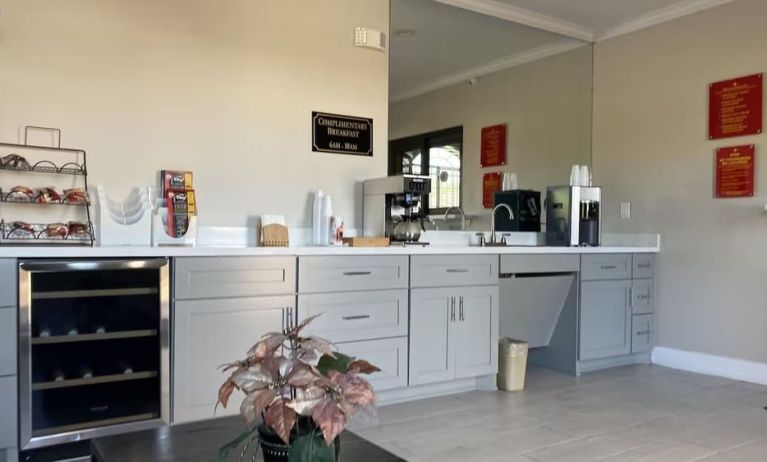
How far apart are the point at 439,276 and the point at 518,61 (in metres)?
2.42

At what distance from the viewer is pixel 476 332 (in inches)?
144

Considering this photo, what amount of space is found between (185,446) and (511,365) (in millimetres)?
2605

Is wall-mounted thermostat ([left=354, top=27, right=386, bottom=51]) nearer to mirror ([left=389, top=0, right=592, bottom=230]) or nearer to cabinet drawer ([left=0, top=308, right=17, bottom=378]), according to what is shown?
mirror ([left=389, top=0, right=592, bottom=230])

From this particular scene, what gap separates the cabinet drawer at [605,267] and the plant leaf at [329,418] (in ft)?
11.0

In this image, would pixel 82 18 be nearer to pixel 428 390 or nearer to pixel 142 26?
pixel 142 26

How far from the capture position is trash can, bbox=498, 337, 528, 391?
12.3ft

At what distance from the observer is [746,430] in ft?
9.89

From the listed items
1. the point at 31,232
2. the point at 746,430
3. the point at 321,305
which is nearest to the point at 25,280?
the point at 31,232

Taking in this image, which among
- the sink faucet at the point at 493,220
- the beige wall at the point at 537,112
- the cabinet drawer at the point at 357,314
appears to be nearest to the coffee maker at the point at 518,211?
the sink faucet at the point at 493,220

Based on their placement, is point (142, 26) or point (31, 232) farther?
point (142, 26)

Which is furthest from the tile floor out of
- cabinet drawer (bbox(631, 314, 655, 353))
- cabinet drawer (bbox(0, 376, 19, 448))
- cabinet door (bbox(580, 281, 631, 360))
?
cabinet drawer (bbox(0, 376, 19, 448))

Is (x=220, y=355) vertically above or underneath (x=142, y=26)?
underneath

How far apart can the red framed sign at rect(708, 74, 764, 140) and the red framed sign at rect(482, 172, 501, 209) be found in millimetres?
1492

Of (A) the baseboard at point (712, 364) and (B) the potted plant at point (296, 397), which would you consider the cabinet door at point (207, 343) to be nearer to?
(B) the potted plant at point (296, 397)
